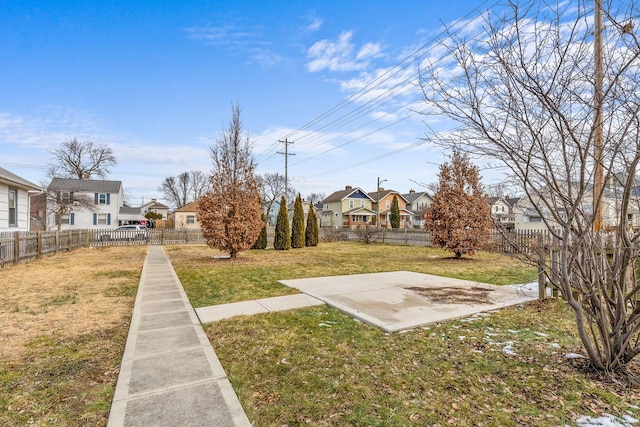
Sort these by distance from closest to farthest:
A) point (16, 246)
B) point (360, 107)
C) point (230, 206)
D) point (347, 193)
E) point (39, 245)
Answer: point (16, 246) < point (230, 206) < point (39, 245) < point (360, 107) < point (347, 193)

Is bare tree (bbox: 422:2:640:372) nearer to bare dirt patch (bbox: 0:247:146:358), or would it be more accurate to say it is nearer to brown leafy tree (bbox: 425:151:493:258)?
bare dirt patch (bbox: 0:247:146:358)

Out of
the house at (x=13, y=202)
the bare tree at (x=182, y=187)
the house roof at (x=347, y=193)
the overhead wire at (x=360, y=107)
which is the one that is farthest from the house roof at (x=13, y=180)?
the bare tree at (x=182, y=187)

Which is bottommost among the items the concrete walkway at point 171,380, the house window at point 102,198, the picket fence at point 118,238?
the concrete walkway at point 171,380

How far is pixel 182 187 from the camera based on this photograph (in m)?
57.0

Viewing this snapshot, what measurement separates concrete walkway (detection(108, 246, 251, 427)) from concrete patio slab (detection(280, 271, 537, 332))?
2241mm

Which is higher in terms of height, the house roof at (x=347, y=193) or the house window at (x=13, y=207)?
the house roof at (x=347, y=193)

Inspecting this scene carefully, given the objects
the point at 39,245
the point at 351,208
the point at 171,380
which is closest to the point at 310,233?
the point at 39,245

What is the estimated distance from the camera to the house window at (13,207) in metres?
12.1

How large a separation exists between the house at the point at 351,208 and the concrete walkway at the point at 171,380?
3897 centimetres

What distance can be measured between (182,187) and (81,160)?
80.0ft

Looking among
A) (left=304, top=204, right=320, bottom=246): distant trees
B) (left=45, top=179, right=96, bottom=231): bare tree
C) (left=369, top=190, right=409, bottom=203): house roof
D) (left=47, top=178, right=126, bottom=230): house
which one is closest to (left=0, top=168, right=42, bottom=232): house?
(left=304, top=204, right=320, bottom=246): distant trees

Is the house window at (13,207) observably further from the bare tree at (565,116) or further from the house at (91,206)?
the house at (91,206)

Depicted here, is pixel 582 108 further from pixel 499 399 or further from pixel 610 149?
pixel 499 399

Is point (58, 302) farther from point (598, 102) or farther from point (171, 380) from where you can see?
point (598, 102)
